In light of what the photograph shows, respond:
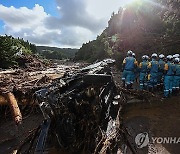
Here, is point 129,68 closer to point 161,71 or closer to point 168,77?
point 161,71

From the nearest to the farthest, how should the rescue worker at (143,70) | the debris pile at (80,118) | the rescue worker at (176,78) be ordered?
the debris pile at (80,118), the rescue worker at (176,78), the rescue worker at (143,70)

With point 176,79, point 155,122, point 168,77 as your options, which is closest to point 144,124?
point 155,122

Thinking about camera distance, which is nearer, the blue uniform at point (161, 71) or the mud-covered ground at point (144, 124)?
the mud-covered ground at point (144, 124)

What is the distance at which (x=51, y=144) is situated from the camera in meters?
3.55

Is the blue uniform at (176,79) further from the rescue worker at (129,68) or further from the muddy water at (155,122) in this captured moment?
the rescue worker at (129,68)

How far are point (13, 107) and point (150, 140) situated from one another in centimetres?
378

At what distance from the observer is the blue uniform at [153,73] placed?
9.58 meters

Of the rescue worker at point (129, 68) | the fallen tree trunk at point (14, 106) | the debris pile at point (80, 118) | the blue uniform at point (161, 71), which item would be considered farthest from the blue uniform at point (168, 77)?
the debris pile at point (80, 118)

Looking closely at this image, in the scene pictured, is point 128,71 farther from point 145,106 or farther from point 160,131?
point 160,131

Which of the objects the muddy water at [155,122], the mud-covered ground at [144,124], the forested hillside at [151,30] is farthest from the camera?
the forested hillside at [151,30]

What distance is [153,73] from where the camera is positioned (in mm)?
9625

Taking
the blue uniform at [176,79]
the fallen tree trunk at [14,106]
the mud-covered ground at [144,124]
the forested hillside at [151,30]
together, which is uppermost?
the forested hillside at [151,30]

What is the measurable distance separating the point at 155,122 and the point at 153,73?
2507mm

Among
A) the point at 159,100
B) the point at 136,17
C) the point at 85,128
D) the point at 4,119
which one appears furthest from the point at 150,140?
the point at 136,17
